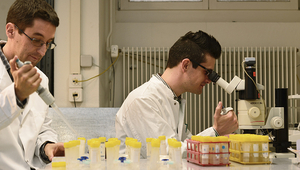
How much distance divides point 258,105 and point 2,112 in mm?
1081

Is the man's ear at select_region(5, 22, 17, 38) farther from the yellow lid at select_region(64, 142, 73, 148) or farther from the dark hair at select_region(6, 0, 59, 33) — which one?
the yellow lid at select_region(64, 142, 73, 148)

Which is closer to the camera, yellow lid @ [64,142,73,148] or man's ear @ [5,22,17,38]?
yellow lid @ [64,142,73,148]

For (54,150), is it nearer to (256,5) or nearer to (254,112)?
(254,112)

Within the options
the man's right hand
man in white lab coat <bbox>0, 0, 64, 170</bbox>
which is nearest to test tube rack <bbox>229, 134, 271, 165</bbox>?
the man's right hand

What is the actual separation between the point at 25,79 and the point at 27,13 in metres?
0.64

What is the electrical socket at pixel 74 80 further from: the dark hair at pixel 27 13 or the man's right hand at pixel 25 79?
the man's right hand at pixel 25 79

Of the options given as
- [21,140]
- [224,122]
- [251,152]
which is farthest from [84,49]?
[251,152]

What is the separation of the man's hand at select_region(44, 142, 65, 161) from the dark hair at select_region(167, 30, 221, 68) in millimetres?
823

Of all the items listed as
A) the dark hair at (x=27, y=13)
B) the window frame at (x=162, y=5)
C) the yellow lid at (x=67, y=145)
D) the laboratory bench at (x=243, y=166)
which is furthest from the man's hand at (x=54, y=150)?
the window frame at (x=162, y=5)

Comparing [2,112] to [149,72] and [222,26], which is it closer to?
[149,72]

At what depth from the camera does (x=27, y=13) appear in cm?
140

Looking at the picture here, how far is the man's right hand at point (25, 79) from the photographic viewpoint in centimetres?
91

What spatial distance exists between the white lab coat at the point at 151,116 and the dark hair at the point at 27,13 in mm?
635

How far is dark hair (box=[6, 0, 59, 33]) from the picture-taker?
1407 mm
